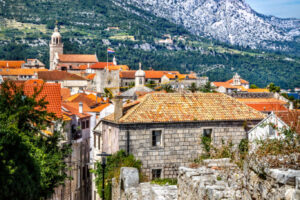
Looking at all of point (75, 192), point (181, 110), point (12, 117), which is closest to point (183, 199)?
point (12, 117)

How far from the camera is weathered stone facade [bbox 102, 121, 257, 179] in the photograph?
2394 centimetres

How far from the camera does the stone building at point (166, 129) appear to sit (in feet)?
78.8

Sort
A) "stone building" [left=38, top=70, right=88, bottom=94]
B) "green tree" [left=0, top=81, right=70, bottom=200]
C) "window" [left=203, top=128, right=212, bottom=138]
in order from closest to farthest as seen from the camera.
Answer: "green tree" [left=0, top=81, right=70, bottom=200], "window" [left=203, top=128, right=212, bottom=138], "stone building" [left=38, top=70, right=88, bottom=94]

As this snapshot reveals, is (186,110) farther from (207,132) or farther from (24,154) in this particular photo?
(24,154)

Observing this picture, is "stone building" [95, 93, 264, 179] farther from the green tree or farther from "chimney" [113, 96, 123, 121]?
the green tree

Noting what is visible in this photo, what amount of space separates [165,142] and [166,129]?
2.39 feet

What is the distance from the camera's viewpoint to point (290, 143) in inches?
282

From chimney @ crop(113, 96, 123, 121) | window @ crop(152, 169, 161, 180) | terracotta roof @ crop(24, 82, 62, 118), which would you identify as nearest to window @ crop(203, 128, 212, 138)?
window @ crop(152, 169, 161, 180)

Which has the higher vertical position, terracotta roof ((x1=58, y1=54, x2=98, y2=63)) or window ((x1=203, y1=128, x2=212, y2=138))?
terracotta roof ((x1=58, y1=54, x2=98, y2=63))

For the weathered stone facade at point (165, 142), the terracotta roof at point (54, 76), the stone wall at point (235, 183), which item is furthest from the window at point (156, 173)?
the terracotta roof at point (54, 76)

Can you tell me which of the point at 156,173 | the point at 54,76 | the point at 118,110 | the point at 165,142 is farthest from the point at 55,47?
the point at 156,173

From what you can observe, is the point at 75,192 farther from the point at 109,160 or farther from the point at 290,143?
the point at 290,143

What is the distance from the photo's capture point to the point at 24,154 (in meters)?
11.2

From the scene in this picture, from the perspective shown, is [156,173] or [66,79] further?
[66,79]
